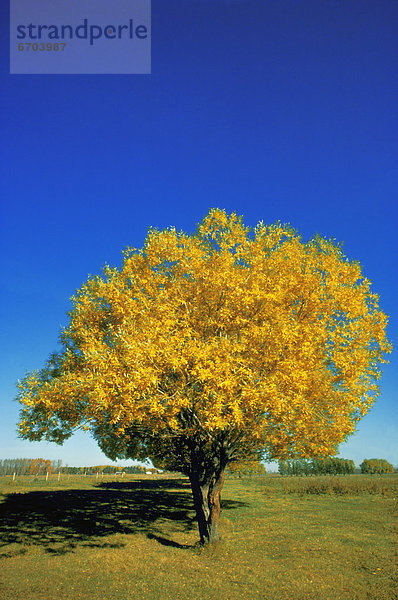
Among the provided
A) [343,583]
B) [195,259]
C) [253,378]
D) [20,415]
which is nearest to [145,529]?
[20,415]

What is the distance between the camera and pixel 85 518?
27.3 meters

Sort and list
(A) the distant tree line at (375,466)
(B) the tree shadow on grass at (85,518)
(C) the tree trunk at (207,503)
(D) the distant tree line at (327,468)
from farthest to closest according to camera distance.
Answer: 1. (A) the distant tree line at (375,466)
2. (D) the distant tree line at (327,468)
3. (B) the tree shadow on grass at (85,518)
4. (C) the tree trunk at (207,503)

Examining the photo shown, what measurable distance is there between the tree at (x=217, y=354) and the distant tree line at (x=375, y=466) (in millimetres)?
77703

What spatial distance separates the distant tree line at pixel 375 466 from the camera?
8394 centimetres

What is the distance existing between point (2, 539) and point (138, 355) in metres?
16.0

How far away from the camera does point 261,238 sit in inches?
752

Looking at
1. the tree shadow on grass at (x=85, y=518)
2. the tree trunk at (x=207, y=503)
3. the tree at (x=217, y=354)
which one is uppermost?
the tree at (x=217, y=354)

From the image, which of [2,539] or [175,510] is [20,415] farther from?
[175,510]

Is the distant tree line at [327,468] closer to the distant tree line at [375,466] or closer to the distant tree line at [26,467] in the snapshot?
the distant tree line at [375,466]

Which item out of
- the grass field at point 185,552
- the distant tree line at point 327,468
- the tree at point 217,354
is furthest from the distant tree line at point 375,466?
the tree at point 217,354

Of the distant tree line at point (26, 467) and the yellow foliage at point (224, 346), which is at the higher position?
the yellow foliage at point (224, 346)

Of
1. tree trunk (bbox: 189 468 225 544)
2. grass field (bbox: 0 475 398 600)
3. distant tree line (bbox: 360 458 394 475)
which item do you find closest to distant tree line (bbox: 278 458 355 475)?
distant tree line (bbox: 360 458 394 475)

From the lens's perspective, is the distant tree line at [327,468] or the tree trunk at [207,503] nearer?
the tree trunk at [207,503]

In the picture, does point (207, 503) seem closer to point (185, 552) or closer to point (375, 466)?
point (185, 552)
